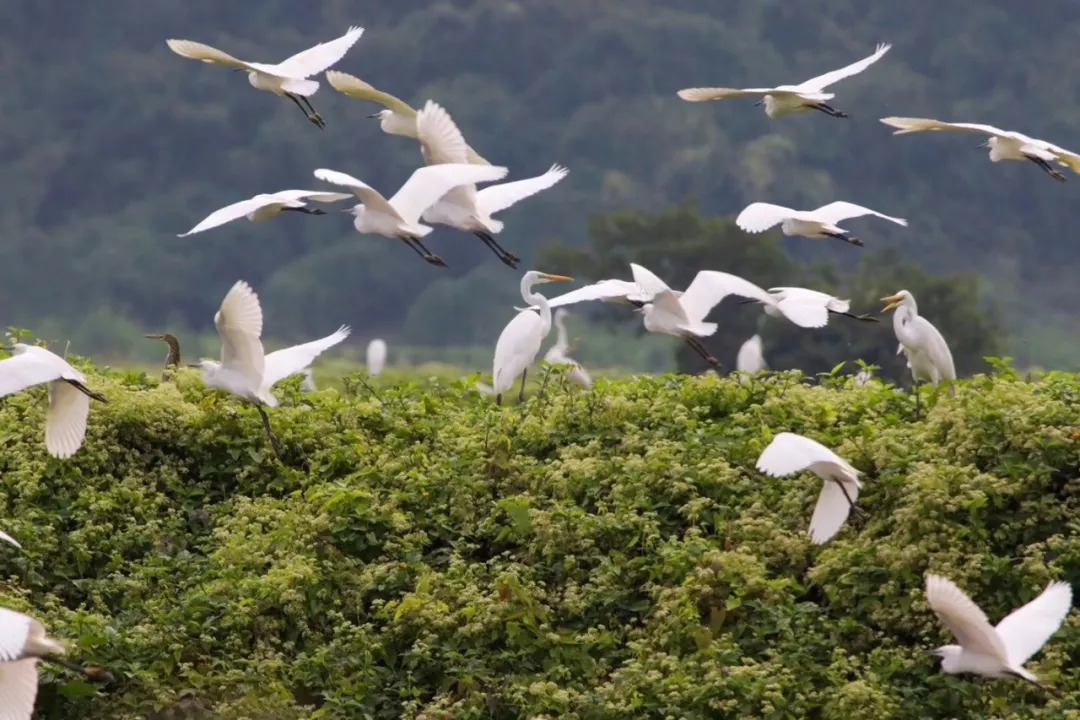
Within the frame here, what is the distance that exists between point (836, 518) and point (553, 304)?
2.16m

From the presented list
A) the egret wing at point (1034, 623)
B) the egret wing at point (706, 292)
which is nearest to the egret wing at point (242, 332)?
the egret wing at point (706, 292)

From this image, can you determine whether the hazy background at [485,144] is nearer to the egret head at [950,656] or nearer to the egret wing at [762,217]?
the egret wing at [762,217]

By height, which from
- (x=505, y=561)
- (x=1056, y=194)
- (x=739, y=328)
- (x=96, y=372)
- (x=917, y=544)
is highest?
(x=917, y=544)

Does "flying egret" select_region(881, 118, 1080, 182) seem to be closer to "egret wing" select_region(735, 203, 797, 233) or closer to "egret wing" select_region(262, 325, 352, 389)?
"egret wing" select_region(735, 203, 797, 233)

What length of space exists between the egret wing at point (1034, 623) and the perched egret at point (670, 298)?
253 centimetres

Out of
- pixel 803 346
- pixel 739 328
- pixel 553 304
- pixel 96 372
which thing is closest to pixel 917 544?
pixel 553 304

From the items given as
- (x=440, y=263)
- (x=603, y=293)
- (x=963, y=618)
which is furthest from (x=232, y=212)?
(x=963, y=618)

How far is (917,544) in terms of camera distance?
669 cm

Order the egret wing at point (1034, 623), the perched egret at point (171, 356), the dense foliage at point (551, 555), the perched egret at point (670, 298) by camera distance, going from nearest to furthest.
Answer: the egret wing at point (1034, 623), the dense foliage at point (551, 555), the perched egret at point (670, 298), the perched egret at point (171, 356)

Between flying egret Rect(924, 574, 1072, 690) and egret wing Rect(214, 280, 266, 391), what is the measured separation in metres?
3.03

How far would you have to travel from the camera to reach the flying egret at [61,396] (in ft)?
23.5

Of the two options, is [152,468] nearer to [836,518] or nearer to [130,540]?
[130,540]

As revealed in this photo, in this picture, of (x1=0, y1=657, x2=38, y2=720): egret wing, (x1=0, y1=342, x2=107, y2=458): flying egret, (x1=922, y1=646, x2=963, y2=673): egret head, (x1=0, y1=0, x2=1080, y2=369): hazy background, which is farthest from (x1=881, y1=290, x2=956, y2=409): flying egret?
(x1=0, y1=0, x2=1080, y2=369): hazy background

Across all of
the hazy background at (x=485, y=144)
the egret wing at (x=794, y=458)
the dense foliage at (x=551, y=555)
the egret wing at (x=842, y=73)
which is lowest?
Result: the hazy background at (x=485, y=144)
